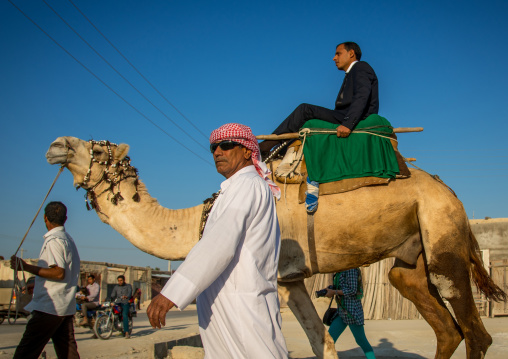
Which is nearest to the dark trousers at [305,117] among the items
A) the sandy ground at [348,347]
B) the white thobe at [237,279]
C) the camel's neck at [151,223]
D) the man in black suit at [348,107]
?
the man in black suit at [348,107]

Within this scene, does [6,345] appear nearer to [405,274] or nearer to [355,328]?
[355,328]

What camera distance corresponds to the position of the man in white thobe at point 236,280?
248 cm

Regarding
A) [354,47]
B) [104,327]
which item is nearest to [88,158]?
[354,47]

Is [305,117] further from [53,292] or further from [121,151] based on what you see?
[53,292]

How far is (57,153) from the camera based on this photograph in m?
5.27

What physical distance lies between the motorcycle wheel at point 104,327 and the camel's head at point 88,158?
891 cm

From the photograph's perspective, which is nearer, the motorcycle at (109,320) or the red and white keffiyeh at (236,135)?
the red and white keffiyeh at (236,135)

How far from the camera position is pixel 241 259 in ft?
8.80

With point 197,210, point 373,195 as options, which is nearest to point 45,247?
point 197,210

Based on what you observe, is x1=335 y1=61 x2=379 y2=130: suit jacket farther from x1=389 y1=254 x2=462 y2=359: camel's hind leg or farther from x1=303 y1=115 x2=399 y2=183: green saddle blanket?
x1=389 y1=254 x2=462 y2=359: camel's hind leg

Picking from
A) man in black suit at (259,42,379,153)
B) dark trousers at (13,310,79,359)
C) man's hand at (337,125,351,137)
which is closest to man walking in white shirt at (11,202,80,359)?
dark trousers at (13,310,79,359)

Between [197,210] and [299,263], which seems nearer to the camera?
[299,263]

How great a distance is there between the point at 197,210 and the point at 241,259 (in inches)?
105

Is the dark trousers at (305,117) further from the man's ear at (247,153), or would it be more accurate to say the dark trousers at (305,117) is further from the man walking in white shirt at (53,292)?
the man walking in white shirt at (53,292)
